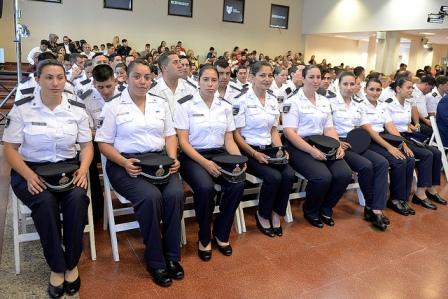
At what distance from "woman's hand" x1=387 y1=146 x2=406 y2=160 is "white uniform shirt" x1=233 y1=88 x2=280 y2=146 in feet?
4.04

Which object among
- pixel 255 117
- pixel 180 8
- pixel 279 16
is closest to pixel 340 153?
pixel 255 117

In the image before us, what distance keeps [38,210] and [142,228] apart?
58cm

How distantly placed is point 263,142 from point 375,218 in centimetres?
119

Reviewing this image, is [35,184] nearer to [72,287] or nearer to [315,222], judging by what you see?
[72,287]

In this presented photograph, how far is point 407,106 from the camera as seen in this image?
13.7 ft

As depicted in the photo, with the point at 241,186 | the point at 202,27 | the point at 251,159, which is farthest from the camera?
the point at 202,27

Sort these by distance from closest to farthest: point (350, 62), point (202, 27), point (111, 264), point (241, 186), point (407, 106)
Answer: point (111, 264)
point (241, 186)
point (407, 106)
point (202, 27)
point (350, 62)

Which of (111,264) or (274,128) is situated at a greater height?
(274,128)

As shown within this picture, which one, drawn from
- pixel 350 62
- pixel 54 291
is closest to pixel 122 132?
pixel 54 291

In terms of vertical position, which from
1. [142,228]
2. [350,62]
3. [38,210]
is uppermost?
[350,62]

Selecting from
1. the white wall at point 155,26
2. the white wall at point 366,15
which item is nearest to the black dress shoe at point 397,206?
the white wall at point 366,15

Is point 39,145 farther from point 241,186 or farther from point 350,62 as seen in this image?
point 350,62

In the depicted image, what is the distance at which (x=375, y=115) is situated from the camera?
3.89m

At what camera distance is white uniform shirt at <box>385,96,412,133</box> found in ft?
13.6
